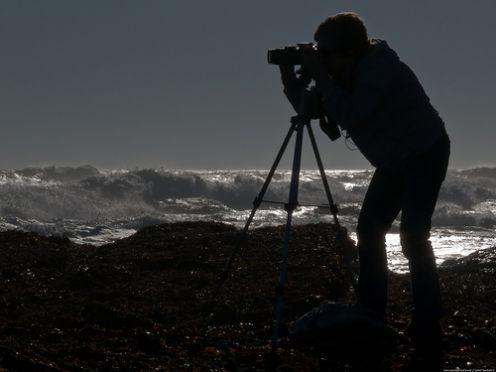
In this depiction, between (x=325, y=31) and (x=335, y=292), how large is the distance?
286 centimetres

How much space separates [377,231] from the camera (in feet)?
14.4

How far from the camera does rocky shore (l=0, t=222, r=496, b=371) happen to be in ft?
13.0

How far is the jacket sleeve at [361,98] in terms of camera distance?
3893mm

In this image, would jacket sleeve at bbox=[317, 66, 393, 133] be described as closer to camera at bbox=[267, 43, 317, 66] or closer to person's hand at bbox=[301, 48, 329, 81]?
person's hand at bbox=[301, 48, 329, 81]

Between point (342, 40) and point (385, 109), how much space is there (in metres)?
0.45

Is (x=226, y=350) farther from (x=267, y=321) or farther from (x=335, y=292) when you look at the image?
(x=335, y=292)

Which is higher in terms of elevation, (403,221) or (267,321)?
(403,221)

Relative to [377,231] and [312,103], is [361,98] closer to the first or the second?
[312,103]

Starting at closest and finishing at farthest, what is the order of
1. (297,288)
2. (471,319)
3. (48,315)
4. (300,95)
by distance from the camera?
(300,95) → (471,319) → (48,315) → (297,288)

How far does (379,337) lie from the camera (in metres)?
4.15

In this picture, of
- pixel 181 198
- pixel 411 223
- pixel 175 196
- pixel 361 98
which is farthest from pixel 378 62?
pixel 175 196

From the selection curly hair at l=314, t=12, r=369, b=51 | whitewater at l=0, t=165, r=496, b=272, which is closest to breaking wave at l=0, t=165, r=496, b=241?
whitewater at l=0, t=165, r=496, b=272

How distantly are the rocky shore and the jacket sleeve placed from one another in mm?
1069

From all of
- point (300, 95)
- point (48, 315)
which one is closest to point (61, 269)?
point (48, 315)
